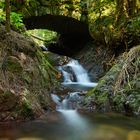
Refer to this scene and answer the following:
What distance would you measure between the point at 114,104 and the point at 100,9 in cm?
556

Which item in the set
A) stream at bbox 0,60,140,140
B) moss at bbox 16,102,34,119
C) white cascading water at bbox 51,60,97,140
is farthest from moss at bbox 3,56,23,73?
white cascading water at bbox 51,60,97,140

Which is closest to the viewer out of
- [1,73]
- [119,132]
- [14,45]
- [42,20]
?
[119,132]

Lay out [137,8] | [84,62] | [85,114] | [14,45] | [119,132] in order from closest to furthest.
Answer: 1. [119,132]
2. [85,114]
3. [14,45]
4. [137,8]
5. [84,62]

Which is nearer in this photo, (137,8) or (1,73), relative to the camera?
(1,73)

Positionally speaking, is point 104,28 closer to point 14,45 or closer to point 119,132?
point 14,45

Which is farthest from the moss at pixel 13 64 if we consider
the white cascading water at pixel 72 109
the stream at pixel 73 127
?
the white cascading water at pixel 72 109

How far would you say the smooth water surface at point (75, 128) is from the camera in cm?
470

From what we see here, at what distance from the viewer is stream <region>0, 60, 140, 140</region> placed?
4.72 metres

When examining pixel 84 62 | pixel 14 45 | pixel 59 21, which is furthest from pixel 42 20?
pixel 14 45

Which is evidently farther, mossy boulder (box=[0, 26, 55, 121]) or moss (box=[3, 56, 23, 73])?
moss (box=[3, 56, 23, 73])

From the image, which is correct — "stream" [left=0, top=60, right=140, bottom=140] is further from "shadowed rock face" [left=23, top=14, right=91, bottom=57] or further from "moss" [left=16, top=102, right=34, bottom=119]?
"shadowed rock face" [left=23, top=14, right=91, bottom=57]

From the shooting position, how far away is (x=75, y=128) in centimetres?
532

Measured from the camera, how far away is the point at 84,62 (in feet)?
41.7

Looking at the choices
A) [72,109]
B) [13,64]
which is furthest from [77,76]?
[13,64]
